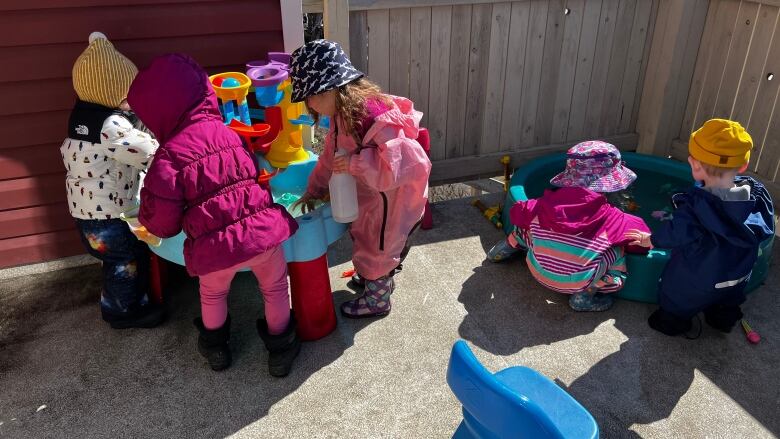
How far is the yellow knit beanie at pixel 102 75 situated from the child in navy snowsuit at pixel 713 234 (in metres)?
2.65

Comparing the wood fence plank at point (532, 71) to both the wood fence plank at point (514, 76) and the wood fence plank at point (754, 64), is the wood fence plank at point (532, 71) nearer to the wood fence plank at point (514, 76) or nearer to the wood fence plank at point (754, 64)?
the wood fence plank at point (514, 76)

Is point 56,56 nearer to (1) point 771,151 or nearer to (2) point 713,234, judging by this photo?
(2) point 713,234

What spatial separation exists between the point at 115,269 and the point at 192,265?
0.91 m

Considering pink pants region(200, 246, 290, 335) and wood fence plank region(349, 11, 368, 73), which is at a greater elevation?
wood fence plank region(349, 11, 368, 73)

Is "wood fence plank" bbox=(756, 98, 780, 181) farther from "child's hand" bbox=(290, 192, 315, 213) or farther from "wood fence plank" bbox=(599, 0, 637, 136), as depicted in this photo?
"child's hand" bbox=(290, 192, 315, 213)

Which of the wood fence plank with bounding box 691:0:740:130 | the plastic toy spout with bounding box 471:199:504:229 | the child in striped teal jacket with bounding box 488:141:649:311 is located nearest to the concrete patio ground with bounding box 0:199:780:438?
the child in striped teal jacket with bounding box 488:141:649:311

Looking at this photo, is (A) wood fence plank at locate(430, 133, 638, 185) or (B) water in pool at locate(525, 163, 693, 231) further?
(A) wood fence plank at locate(430, 133, 638, 185)

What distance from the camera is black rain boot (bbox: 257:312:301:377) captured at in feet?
9.75

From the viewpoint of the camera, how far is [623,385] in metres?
2.94

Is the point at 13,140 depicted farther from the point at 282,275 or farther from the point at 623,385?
the point at 623,385

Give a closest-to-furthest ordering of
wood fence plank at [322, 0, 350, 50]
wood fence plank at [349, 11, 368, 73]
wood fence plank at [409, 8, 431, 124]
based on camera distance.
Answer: wood fence plank at [322, 0, 350, 50], wood fence plank at [349, 11, 368, 73], wood fence plank at [409, 8, 431, 124]

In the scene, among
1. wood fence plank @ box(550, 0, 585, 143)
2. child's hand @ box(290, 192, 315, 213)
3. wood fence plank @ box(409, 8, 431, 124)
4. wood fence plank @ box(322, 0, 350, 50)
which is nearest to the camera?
child's hand @ box(290, 192, 315, 213)

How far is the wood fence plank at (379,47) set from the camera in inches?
163

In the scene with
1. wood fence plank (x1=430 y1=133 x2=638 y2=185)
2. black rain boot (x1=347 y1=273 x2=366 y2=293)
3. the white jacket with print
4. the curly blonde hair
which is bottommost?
black rain boot (x1=347 y1=273 x2=366 y2=293)
